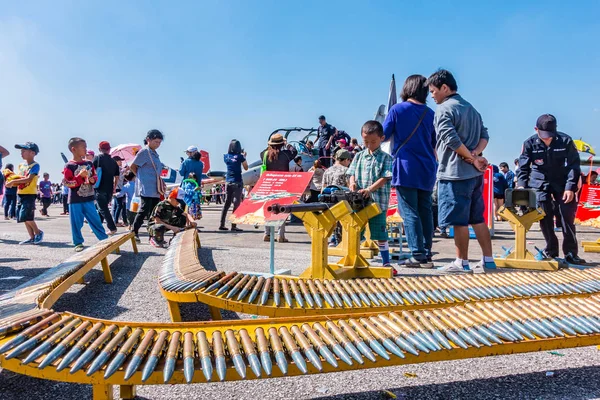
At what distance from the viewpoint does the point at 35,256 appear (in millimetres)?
6078

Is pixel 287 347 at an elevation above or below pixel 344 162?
below

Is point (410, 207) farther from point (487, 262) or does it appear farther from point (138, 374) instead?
point (138, 374)

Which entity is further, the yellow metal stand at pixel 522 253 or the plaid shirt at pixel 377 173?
the yellow metal stand at pixel 522 253

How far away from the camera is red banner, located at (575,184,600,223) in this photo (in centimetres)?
864

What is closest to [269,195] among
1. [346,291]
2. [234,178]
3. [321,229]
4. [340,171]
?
[321,229]

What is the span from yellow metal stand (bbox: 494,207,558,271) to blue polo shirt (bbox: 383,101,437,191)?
1.38m

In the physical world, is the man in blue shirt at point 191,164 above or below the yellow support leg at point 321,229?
above

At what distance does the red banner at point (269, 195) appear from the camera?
4348 mm

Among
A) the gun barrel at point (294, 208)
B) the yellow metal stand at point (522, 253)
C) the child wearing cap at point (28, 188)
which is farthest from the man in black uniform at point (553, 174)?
the child wearing cap at point (28, 188)

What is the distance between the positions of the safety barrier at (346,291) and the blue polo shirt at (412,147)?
1.76 metres

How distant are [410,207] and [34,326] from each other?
149 inches

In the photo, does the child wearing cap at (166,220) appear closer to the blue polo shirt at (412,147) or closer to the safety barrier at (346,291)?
the blue polo shirt at (412,147)

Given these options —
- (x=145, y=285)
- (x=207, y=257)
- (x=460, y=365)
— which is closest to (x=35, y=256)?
(x=207, y=257)

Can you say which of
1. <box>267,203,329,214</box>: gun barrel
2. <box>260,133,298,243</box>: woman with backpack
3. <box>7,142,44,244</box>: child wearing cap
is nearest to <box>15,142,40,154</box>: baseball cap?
<box>7,142,44,244</box>: child wearing cap
